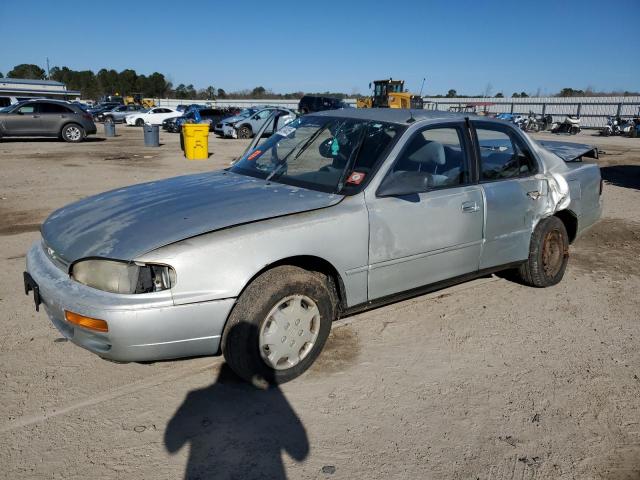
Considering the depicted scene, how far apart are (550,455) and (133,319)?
7.06ft

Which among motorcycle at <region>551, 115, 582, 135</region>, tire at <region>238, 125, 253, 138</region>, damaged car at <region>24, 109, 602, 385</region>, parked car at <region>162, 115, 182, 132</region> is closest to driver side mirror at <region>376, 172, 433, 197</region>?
damaged car at <region>24, 109, 602, 385</region>

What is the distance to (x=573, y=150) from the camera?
527 centimetres

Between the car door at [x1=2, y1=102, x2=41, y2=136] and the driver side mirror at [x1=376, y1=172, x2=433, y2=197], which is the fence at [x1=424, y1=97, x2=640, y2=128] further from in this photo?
the driver side mirror at [x1=376, y1=172, x2=433, y2=197]

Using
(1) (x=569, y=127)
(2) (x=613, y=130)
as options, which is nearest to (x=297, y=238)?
(1) (x=569, y=127)

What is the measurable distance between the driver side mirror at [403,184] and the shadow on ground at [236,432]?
1410 mm

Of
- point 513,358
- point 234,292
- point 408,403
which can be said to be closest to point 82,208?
point 234,292

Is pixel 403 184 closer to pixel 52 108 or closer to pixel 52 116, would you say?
pixel 52 116

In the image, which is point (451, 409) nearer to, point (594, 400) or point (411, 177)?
point (594, 400)

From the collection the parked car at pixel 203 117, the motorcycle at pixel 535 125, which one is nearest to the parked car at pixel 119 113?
the parked car at pixel 203 117

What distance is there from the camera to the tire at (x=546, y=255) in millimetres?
4410

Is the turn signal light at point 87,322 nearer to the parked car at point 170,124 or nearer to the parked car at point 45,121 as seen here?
the parked car at point 45,121

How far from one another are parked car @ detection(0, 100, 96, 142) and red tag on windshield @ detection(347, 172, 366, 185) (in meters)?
19.3

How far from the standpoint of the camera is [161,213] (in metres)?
3.03

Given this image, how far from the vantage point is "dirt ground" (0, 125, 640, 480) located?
2.41m
